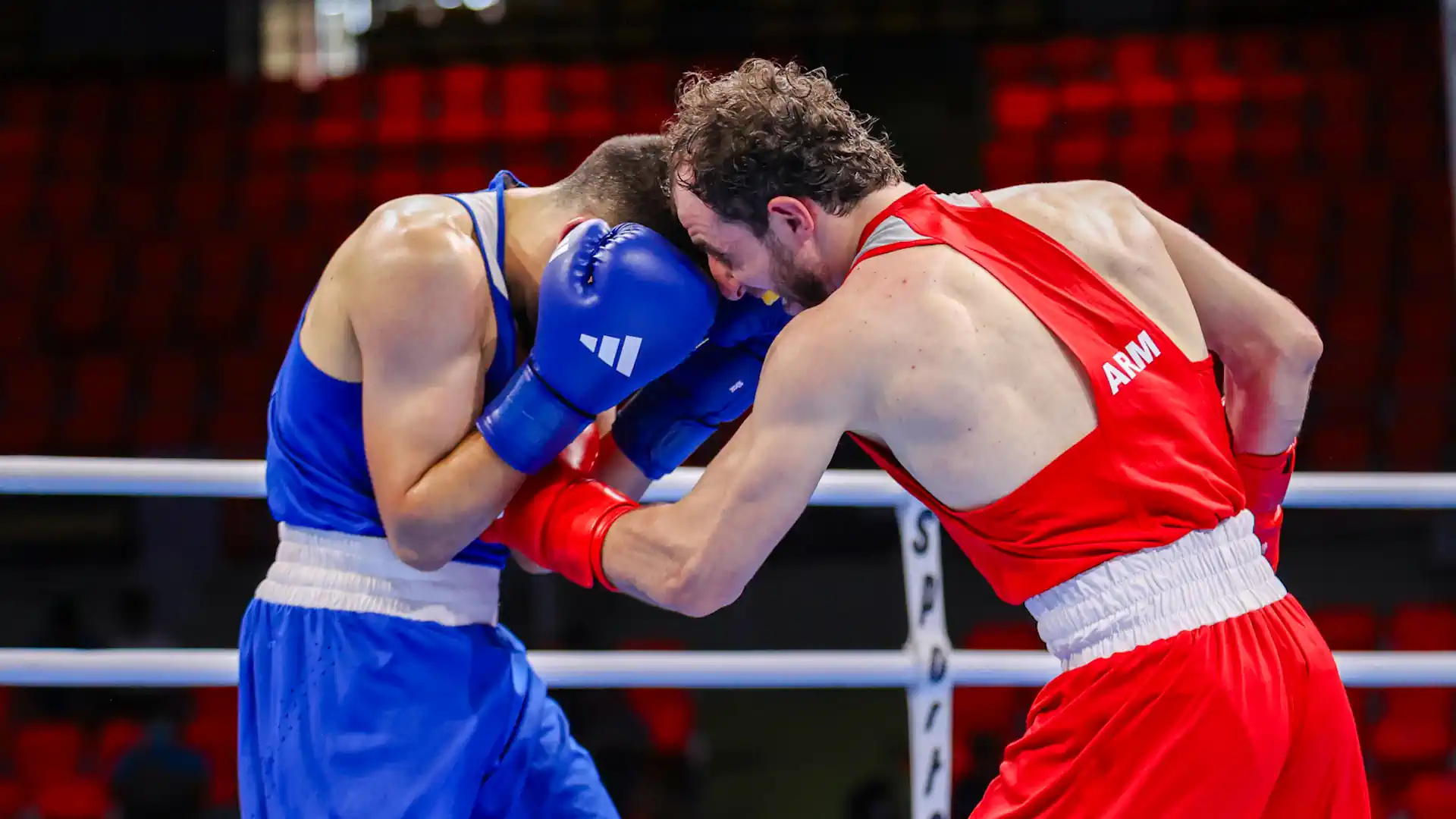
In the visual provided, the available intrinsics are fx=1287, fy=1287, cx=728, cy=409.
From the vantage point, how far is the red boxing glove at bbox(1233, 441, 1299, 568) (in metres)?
1.81

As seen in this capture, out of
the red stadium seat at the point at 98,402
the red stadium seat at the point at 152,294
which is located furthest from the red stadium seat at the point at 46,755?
the red stadium seat at the point at 152,294

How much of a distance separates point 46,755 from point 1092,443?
4.83m

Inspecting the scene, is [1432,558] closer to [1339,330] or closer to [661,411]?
→ [1339,330]

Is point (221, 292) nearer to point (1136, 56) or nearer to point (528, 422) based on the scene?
point (1136, 56)

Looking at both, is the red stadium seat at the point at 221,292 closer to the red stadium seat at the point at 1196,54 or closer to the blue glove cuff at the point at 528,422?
the red stadium seat at the point at 1196,54

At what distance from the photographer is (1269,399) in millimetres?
1756

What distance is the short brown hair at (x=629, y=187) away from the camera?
1.84 metres

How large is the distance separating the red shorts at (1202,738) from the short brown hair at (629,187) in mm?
826

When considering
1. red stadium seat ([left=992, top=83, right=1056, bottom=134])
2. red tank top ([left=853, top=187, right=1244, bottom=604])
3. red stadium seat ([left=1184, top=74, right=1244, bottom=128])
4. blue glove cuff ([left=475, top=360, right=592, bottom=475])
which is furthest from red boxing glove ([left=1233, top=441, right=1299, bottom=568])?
red stadium seat ([left=1184, top=74, right=1244, bottom=128])

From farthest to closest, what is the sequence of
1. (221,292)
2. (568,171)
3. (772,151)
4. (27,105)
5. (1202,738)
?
(27,105)
(568,171)
(221,292)
(772,151)
(1202,738)

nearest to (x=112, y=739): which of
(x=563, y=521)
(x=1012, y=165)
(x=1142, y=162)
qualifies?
(x=563, y=521)

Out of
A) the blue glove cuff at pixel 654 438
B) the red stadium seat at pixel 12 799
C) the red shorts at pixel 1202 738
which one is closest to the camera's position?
the red shorts at pixel 1202 738

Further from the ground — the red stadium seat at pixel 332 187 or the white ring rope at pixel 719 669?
the white ring rope at pixel 719 669

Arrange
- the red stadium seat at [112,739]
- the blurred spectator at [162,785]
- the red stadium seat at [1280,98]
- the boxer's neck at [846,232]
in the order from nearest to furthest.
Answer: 1. the boxer's neck at [846,232]
2. the blurred spectator at [162,785]
3. the red stadium seat at [112,739]
4. the red stadium seat at [1280,98]
